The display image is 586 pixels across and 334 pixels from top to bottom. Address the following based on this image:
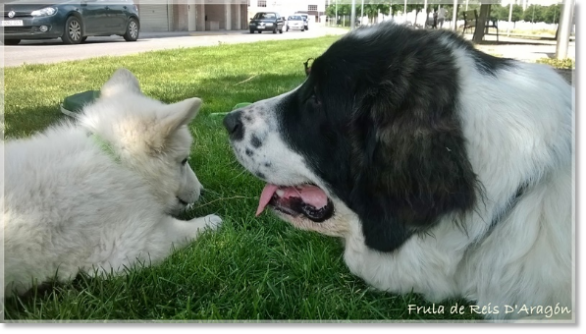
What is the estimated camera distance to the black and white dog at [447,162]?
1.85m

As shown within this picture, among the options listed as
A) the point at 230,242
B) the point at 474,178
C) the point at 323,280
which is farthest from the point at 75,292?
the point at 474,178

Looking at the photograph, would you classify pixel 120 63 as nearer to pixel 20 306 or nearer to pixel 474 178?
pixel 20 306

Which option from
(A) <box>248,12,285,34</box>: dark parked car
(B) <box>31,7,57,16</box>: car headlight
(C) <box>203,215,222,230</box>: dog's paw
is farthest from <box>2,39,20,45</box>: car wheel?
(C) <box>203,215,222,230</box>: dog's paw

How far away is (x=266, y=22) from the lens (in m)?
3.20

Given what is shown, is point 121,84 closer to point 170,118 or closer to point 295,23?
point 170,118

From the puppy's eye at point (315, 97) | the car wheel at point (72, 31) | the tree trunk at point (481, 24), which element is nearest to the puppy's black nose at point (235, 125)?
the puppy's eye at point (315, 97)

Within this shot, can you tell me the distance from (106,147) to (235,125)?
0.75 metres

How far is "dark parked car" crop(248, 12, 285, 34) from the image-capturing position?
10.3ft

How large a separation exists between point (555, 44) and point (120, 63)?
107 inches

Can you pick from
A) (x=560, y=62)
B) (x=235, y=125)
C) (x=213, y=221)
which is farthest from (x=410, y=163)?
(x=213, y=221)

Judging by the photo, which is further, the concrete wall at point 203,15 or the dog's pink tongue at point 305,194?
the concrete wall at point 203,15

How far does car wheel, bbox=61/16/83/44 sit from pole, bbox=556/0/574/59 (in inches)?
107

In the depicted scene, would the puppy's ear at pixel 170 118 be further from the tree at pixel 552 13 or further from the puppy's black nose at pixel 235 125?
the tree at pixel 552 13

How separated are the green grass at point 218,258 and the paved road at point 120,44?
0.24 feet
